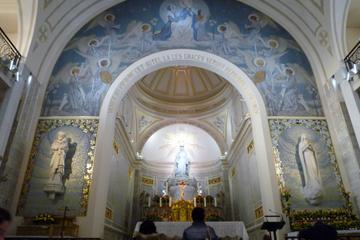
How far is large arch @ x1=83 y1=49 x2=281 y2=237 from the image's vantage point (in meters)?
8.29

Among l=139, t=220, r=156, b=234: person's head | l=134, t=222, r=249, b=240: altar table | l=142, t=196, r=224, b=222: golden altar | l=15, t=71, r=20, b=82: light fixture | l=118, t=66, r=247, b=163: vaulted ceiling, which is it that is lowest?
l=139, t=220, r=156, b=234: person's head

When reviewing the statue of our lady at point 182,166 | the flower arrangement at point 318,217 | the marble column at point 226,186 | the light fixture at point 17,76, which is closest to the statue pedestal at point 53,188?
the light fixture at point 17,76

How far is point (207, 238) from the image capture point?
3.33 metres

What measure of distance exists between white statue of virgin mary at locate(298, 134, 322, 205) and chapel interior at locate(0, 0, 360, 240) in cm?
4

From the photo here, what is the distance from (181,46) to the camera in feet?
36.4

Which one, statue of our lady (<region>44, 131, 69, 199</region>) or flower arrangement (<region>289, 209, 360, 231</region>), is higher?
statue of our lady (<region>44, 131, 69, 199</region>)

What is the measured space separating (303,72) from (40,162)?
981 cm

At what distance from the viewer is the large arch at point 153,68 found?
829cm

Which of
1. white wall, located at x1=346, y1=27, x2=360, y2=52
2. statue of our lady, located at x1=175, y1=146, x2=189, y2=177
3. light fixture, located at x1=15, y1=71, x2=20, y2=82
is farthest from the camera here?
statue of our lady, located at x1=175, y1=146, x2=189, y2=177

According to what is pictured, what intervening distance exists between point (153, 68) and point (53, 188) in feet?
18.3

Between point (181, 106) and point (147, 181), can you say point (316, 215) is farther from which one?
point (181, 106)

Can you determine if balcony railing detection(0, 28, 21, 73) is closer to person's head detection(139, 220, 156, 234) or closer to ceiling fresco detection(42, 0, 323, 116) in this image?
ceiling fresco detection(42, 0, 323, 116)

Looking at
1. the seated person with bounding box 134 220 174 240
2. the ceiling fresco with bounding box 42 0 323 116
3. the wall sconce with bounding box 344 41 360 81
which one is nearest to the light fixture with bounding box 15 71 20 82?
the ceiling fresco with bounding box 42 0 323 116

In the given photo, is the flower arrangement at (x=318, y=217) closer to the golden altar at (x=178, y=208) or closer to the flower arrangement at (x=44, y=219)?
the golden altar at (x=178, y=208)
